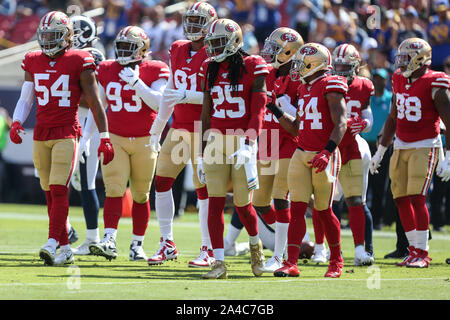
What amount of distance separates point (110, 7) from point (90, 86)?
12.3 m

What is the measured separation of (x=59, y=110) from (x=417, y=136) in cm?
323

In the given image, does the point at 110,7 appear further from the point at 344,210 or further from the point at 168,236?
the point at 168,236

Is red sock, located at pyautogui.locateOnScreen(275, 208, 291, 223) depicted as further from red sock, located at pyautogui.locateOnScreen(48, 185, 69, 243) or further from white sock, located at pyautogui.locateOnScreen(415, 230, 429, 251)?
red sock, located at pyautogui.locateOnScreen(48, 185, 69, 243)

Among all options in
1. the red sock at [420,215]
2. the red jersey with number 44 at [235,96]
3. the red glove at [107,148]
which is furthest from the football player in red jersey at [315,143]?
the red glove at [107,148]

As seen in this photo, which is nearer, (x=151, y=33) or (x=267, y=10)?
(x=267, y=10)

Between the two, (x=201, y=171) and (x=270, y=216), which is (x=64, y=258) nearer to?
(x=201, y=171)

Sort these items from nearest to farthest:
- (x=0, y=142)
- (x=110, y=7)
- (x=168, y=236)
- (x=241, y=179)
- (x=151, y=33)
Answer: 1. (x=241, y=179)
2. (x=168, y=236)
3. (x=0, y=142)
4. (x=151, y=33)
5. (x=110, y=7)

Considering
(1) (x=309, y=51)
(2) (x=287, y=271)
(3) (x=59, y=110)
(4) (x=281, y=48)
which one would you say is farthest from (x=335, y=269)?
(3) (x=59, y=110)

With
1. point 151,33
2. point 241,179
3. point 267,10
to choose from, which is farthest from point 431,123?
point 151,33

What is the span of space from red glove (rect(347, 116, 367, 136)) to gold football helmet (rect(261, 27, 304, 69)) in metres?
0.82

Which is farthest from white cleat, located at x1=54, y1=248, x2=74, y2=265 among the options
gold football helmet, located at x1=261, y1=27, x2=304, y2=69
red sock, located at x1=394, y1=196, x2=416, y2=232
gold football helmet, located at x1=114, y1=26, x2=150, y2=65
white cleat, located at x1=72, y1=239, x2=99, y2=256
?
red sock, located at x1=394, y1=196, x2=416, y2=232

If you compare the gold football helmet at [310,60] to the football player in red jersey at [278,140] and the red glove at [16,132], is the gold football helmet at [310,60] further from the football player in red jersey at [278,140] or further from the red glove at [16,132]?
the red glove at [16,132]

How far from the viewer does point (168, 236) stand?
7918 mm

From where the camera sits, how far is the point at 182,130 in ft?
25.6
